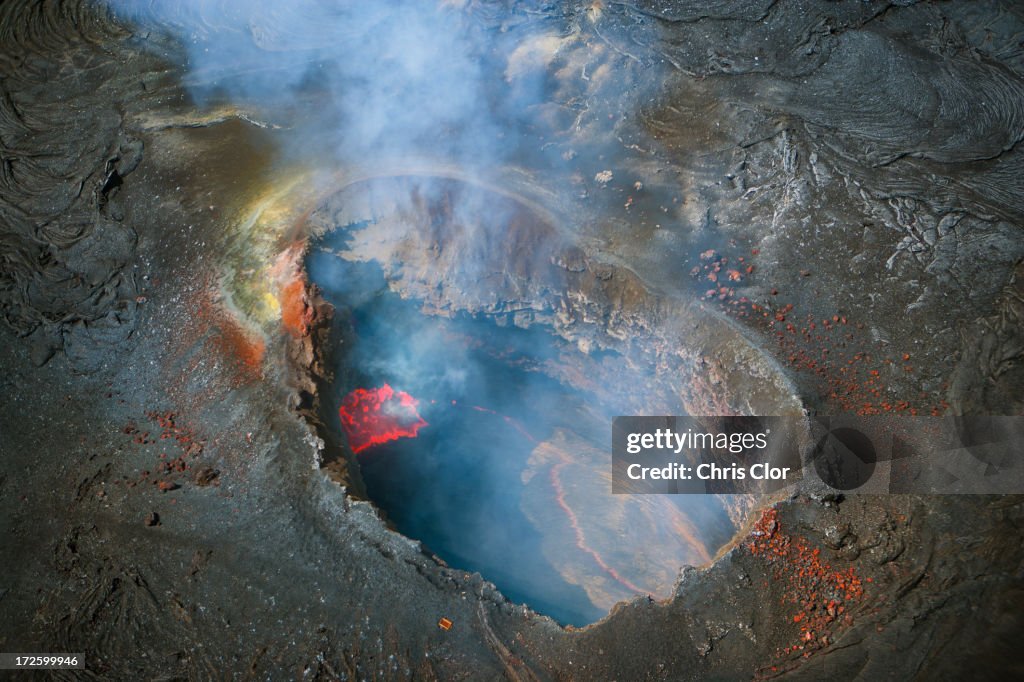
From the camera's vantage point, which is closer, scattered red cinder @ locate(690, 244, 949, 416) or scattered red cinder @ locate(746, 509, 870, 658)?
scattered red cinder @ locate(746, 509, 870, 658)

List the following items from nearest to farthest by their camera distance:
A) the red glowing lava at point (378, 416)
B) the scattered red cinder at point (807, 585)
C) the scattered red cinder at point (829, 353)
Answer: the scattered red cinder at point (807, 585)
the scattered red cinder at point (829, 353)
the red glowing lava at point (378, 416)

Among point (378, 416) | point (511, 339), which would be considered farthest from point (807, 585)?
point (378, 416)

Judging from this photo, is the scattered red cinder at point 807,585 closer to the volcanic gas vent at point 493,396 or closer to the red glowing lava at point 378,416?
the volcanic gas vent at point 493,396

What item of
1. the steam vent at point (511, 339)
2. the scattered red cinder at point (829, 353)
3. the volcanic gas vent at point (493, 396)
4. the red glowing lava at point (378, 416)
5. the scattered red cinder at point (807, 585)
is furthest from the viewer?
the red glowing lava at point (378, 416)

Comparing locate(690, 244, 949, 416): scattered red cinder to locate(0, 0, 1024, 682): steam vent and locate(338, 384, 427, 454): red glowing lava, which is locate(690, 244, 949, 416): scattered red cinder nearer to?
locate(0, 0, 1024, 682): steam vent

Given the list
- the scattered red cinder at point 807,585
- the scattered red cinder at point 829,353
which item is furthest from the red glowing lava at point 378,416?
the scattered red cinder at point 807,585

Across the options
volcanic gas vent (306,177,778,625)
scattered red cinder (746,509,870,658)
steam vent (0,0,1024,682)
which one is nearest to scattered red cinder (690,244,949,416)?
steam vent (0,0,1024,682)

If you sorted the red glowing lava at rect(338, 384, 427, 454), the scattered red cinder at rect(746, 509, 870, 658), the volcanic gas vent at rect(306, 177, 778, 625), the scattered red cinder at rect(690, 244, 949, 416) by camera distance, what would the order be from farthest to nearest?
the red glowing lava at rect(338, 384, 427, 454), the volcanic gas vent at rect(306, 177, 778, 625), the scattered red cinder at rect(690, 244, 949, 416), the scattered red cinder at rect(746, 509, 870, 658)
